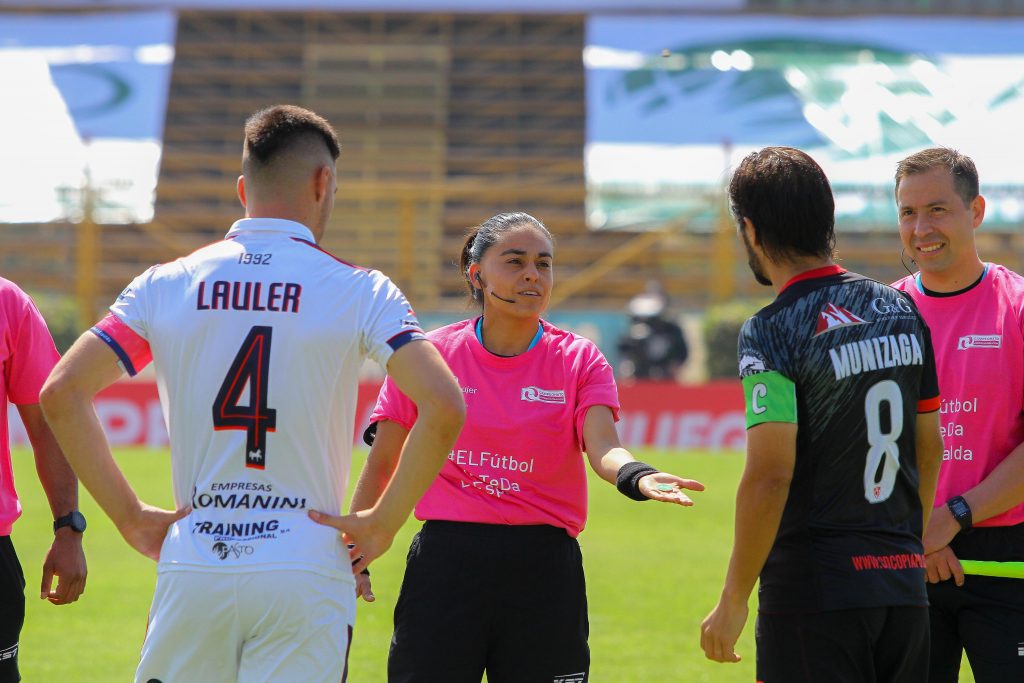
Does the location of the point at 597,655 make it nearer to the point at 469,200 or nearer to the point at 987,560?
the point at 987,560

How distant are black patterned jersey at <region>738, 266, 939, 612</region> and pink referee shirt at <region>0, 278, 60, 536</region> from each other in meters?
2.44

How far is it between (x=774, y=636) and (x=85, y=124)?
31426 mm

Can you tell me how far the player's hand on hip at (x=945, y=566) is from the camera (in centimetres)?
434

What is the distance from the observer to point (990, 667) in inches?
171

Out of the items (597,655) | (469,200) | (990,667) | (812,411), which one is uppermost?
(469,200)

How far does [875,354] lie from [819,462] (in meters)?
0.34

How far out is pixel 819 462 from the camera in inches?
140

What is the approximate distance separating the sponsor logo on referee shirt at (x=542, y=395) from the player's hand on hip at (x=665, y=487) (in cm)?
66

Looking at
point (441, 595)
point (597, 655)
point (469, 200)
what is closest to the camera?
point (441, 595)

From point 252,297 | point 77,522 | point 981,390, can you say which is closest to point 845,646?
point 981,390

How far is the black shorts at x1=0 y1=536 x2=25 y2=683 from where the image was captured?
427 centimetres

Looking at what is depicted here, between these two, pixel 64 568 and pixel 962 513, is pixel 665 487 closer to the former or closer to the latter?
pixel 962 513

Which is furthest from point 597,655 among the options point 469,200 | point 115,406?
point 469,200

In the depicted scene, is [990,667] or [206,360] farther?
[990,667]
